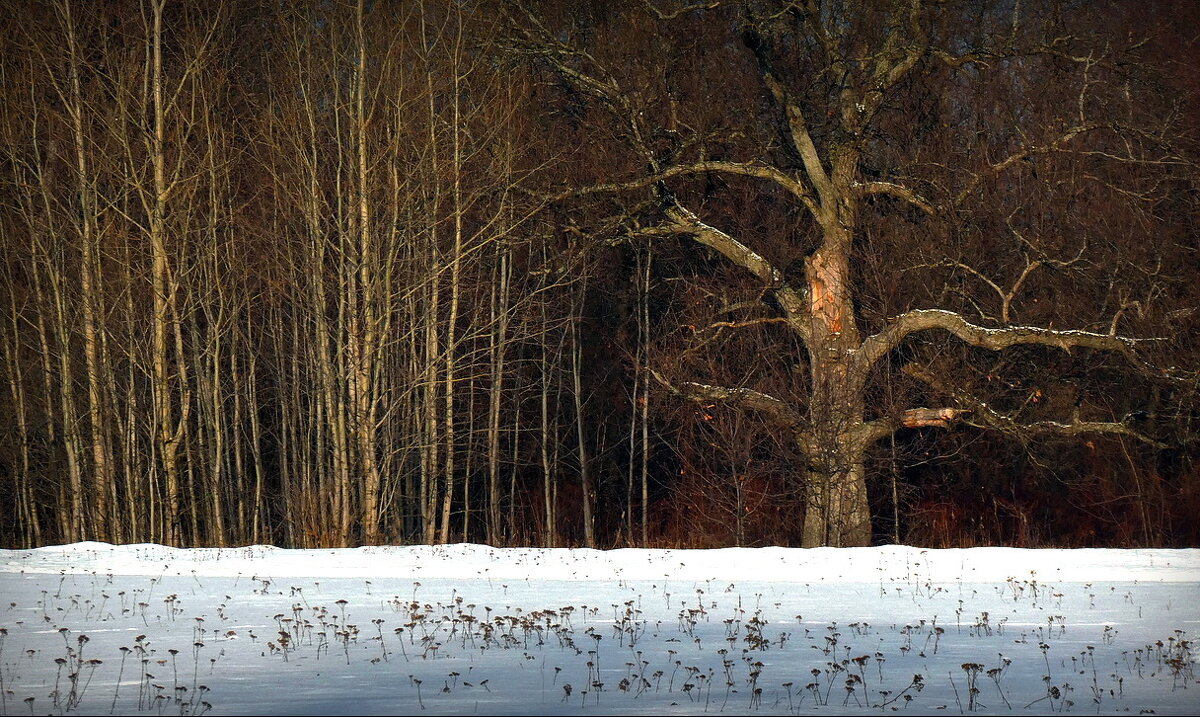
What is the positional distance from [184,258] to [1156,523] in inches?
671

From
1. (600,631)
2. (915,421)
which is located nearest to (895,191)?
(915,421)

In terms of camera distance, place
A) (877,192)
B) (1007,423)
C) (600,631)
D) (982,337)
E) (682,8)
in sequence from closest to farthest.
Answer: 1. (600,631)
2. (982,337)
3. (1007,423)
4. (682,8)
5. (877,192)

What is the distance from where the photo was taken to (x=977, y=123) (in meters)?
24.4

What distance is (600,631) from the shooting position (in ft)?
33.0

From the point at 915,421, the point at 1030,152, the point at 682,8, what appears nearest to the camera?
the point at 1030,152

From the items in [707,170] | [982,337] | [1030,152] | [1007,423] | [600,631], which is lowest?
[600,631]

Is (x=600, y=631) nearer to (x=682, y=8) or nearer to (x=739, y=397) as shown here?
(x=739, y=397)

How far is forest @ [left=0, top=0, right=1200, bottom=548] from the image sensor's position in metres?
20.0

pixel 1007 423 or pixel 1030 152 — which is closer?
pixel 1007 423

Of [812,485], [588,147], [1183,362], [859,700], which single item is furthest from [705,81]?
[859,700]

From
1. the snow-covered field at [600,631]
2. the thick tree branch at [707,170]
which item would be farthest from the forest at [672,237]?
the snow-covered field at [600,631]

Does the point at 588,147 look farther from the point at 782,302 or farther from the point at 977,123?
the point at 977,123

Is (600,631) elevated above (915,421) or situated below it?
below

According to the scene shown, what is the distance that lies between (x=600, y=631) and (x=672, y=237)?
16.4 meters
